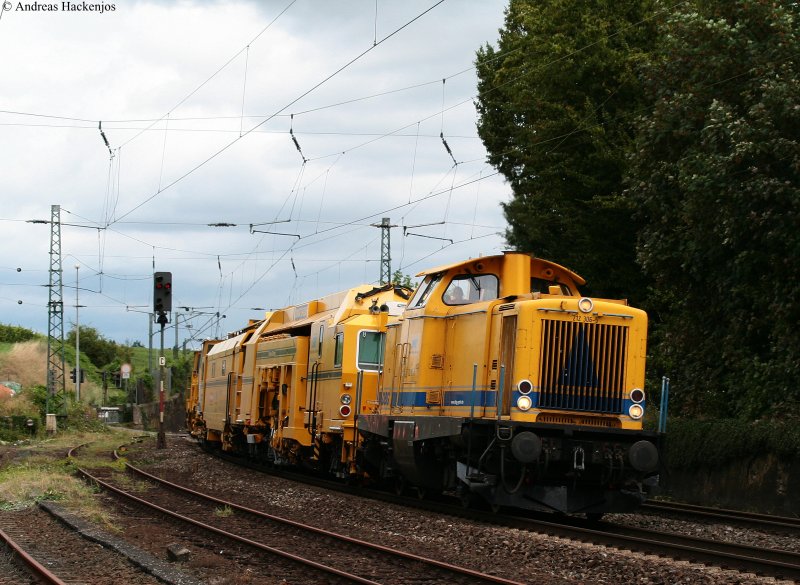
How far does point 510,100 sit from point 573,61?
4274mm

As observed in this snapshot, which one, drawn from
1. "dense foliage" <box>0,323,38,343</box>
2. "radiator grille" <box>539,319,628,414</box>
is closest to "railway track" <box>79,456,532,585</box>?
"radiator grille" <box>539,319,628,414</box>

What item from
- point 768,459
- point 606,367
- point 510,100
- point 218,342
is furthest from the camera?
point 218,342

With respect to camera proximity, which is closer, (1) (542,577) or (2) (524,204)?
(1) (542,577)

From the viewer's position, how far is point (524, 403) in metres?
13.6

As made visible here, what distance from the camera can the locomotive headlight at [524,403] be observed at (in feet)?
44.5

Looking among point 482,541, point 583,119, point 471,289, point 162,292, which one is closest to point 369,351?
point 471,289

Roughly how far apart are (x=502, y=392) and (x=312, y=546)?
320cm

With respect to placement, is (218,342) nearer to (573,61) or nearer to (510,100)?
(510,100)

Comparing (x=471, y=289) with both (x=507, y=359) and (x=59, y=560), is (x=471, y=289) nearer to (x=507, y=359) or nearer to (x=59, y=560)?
(x=507, y=359)

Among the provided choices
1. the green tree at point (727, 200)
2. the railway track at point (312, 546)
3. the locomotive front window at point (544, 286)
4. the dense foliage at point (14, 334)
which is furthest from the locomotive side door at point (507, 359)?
the dense foliage at point (14, 334)

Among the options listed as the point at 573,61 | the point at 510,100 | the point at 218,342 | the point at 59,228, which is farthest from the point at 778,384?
the point at 59,228

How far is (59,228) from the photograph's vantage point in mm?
46000

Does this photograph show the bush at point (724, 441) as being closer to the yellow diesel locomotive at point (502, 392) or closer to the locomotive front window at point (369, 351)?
the yellow diesel locomotive at point (502, 392)

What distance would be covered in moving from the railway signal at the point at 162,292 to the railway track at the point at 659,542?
14012 millimetres
